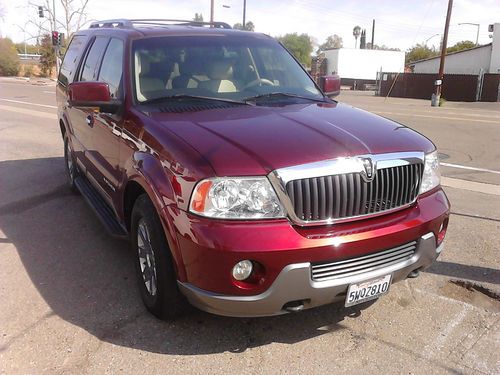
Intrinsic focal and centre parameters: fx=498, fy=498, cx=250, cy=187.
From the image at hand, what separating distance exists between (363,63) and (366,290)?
2074 inches

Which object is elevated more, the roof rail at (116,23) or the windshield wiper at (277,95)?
the roof rail at (116,23)

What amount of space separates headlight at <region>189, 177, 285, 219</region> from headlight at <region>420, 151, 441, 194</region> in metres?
1.10

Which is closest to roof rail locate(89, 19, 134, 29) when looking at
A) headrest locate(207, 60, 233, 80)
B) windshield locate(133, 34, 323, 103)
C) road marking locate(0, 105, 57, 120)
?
windshield locate(133, 34, 323, 103)

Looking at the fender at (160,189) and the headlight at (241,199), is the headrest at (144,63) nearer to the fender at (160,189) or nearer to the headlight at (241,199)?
the fender at (160,189)

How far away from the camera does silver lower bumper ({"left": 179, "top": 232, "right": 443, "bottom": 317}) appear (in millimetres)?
2586

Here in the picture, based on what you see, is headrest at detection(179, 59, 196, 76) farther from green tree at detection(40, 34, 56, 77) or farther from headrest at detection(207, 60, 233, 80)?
green tree at detection(40, 34, 56, 77)

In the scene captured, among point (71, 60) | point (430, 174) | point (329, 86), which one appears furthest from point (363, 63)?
point (430, 174)

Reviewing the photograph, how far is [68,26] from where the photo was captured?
43.4 metres

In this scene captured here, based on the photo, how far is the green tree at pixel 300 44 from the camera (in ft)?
284

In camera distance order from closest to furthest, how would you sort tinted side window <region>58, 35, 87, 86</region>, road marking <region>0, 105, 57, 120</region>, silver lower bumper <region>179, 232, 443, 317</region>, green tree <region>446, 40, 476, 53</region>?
silver lower bumper <region>179, 232, 443, 317</region>, tinted side window <region>58, 35, 87, 86</region>, road marking <region>0, 105, 57, 120</region>, green tree <region>446, 40, 476, 53</region>

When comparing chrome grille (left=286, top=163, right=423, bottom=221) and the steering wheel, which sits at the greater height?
the steering wheel

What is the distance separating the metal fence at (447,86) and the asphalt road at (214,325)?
95.0 feet

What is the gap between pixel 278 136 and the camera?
2.95m

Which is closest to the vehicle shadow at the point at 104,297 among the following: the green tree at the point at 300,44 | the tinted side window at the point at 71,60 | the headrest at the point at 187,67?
the tinted side window at the point at 71,60
